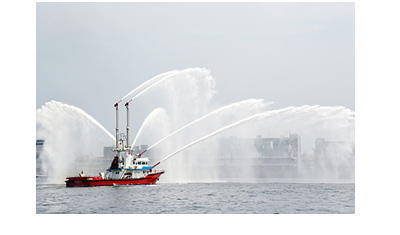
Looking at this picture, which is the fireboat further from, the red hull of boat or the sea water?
the sea water

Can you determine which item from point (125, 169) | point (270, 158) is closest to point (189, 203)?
point (125, 169)

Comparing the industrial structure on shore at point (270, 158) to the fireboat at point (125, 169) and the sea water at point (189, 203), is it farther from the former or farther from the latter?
the sea water at point (189, 203)

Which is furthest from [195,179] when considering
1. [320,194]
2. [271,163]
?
[271,163]

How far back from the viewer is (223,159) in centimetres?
6775

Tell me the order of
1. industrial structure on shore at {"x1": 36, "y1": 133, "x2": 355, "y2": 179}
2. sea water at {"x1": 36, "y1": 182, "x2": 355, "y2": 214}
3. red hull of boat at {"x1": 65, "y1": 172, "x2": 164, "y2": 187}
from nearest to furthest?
sea water at {"x1": 36, "y1": 182, "x2": 355, "y2": 214} < red hull of boat at {"x1": 65, "y1": 172, "x2": 164, "y2": 187} < industrial structure on shore at {"x1": 36, "y1": 133, "x2": 355, "y2": 179}

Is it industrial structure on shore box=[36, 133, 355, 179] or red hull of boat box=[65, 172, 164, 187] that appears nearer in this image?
red hull of boat box=[65, 172, 164, 187]

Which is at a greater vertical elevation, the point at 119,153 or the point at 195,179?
the point at 119,153

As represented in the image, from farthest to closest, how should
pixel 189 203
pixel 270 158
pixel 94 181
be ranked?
pixel 270 158 < pixel 94 181 < pixel 189 203

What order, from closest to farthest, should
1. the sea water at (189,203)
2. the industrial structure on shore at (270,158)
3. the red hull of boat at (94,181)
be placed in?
the sea water at (189,203) → the red hull of boat at (94,181) → the industrial structure on shore at (270,158)

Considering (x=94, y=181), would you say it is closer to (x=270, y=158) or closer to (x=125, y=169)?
(x=125, y=169)

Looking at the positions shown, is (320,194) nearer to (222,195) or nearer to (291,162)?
(222,195)

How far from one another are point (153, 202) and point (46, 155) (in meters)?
22.3

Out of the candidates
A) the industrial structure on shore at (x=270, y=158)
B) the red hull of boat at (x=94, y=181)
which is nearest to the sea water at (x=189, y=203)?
the red hull of boat at (x=94, y=181)

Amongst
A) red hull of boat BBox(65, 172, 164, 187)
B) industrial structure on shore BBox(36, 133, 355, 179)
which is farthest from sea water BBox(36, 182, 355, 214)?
industrial structure on shore BBox(36, 133, 355, 179)
